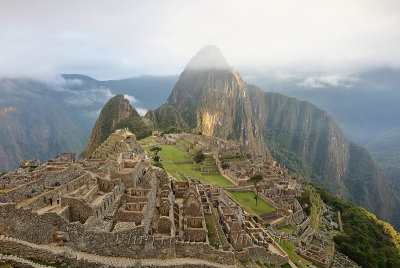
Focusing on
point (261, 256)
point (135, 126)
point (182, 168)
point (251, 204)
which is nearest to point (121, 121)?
point (135, 126)

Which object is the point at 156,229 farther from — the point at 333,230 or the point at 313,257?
the point at 333,230

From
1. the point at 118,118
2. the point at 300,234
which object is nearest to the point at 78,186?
the point at 300,234

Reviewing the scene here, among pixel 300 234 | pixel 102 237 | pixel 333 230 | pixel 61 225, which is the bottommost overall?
pixel 333 230

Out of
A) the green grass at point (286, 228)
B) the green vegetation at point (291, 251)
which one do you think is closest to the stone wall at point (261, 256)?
the green vegetation at point (291, 251)

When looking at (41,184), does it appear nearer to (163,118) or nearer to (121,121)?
(121,121)

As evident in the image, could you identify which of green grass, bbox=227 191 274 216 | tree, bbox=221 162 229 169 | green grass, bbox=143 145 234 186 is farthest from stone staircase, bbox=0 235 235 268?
tree, bbox=221 162 229 169

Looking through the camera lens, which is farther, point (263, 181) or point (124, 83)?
point (124, 83)

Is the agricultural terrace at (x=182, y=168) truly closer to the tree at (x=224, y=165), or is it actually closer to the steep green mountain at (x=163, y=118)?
the tree at (x=224, y=165)
